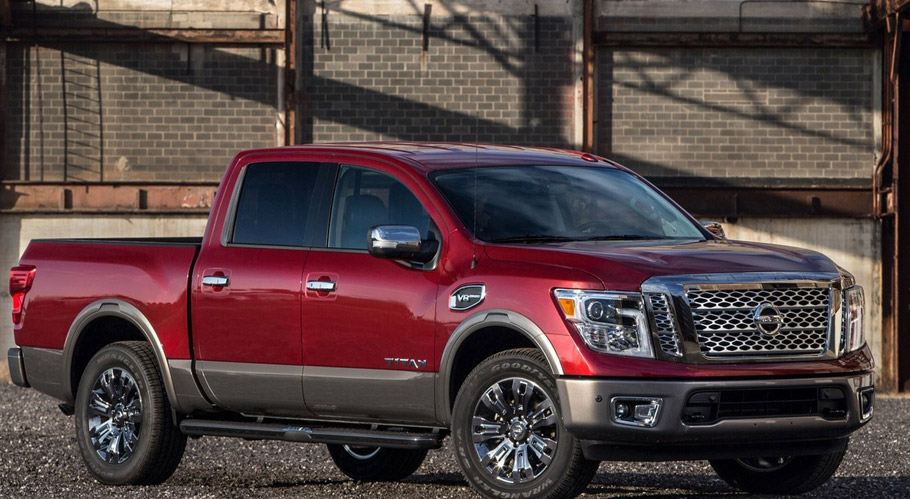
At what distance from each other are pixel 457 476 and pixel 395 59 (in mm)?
14898

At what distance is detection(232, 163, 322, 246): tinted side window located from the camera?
9016 millimetres

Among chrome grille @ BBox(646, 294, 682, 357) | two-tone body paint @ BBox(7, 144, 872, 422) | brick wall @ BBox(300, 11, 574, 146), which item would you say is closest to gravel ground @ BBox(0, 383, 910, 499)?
two-tone body paint @ BBox(7, 144, 872, 422)

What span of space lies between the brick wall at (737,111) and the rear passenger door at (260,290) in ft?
53.7

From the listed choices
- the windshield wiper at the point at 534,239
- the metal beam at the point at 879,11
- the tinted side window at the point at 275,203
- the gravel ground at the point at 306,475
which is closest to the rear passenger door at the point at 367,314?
the tinted side window at the point at 275,203

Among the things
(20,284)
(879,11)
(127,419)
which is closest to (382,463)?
(127,419)

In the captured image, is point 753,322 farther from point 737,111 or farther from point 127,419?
point 737,111

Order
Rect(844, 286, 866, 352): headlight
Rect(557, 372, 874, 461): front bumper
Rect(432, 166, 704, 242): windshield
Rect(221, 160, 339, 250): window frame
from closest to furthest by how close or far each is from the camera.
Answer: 1. Rect(557, 372, 874, 461): front bumper
2. Rect(844, 286, 866, 352): headlight
3. Rect(432, 166, 704, 242): windshield
4. Rect(221, 160, 339, 250): window frame

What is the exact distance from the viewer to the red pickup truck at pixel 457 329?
291 inches

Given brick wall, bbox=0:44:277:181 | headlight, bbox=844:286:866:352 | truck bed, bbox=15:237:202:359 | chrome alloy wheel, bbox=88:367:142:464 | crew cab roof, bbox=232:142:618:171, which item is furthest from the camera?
brick wall, bbox=0:44:277:181

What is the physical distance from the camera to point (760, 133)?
2539 centimetres

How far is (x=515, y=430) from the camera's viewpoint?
766 centimetres

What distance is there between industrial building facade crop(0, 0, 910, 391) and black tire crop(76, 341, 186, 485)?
15.3 metres

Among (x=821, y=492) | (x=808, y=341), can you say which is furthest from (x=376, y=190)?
(x=821, y=492)

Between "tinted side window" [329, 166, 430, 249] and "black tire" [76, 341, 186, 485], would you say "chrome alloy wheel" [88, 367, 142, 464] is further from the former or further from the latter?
"tinted side window" [329, 166, 430, 249]
